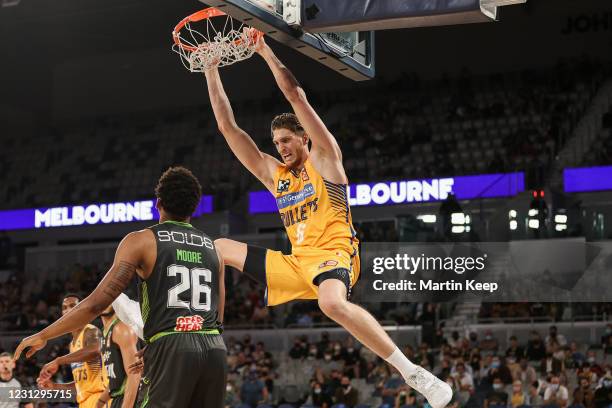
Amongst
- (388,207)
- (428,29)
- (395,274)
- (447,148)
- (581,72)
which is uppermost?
(428,29)

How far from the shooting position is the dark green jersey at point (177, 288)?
16.6 ft

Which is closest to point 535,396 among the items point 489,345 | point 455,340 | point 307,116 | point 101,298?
point 489,345

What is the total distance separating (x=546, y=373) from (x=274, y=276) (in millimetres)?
11539

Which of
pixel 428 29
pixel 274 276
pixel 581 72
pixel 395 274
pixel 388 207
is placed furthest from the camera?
pixel 428 29

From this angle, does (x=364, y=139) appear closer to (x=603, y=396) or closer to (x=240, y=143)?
(x=603, y=396)

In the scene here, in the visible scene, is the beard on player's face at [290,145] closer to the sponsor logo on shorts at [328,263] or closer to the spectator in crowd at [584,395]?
the sponsor logo on shorts at [328,263]

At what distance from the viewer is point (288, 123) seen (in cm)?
738

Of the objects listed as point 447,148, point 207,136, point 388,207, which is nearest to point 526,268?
point 388,207

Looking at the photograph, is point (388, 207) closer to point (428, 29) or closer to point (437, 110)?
point (437, 110)

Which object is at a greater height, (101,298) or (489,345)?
(489,345)

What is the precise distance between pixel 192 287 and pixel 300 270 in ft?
7.81

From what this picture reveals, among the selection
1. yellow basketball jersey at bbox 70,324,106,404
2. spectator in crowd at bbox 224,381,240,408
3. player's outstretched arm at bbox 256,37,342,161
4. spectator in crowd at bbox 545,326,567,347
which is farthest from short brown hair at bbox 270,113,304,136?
spectator in crowd at bbox 224,381,240,408

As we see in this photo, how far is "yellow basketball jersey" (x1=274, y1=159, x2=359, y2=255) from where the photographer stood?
7.40 m

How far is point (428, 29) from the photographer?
30375 millimetres
